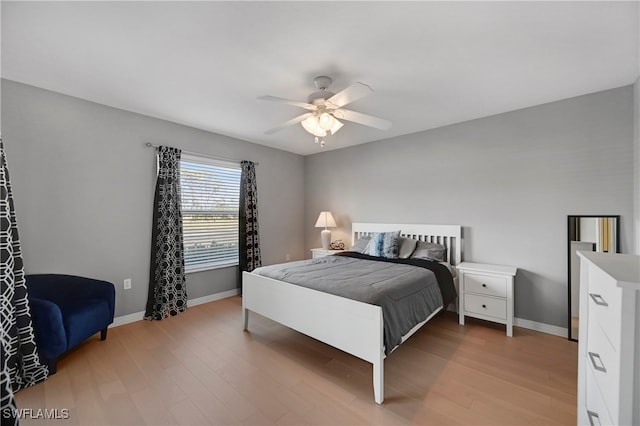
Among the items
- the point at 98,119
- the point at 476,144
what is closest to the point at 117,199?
the point at 98,119

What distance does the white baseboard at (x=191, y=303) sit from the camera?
3082 mm

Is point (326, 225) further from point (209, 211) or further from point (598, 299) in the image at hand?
point (598, 299)

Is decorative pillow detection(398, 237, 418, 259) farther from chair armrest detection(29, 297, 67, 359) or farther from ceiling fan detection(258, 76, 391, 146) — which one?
chair armrest detection(29, 297, 67, 359)

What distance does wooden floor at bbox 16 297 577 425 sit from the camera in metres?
1.72

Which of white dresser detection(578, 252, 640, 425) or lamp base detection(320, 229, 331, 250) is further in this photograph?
lamp base detection(320, 229, 331, 250)

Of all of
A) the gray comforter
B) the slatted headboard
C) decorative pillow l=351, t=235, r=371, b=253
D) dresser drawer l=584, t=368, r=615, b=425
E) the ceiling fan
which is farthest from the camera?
decorative pillow l=351, t=235, r=371, b=253

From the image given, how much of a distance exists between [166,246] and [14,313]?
4.94ft

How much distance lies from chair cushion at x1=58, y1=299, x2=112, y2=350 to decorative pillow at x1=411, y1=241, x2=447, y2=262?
3.40 m

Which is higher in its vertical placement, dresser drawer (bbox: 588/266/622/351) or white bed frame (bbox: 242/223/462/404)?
→ dresser drawer (bbox: 588/266/622/351)

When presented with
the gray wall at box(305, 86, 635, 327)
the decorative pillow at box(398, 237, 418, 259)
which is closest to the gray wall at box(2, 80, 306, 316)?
the decorative pillow at box(398, 237, 418, 259)

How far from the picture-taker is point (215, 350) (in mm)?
2537

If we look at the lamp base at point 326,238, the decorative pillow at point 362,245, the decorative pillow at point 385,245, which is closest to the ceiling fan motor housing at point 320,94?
the decorative pillow at point 385,245

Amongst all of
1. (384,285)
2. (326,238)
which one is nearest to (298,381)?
(384,285)

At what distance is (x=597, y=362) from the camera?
1.18m
